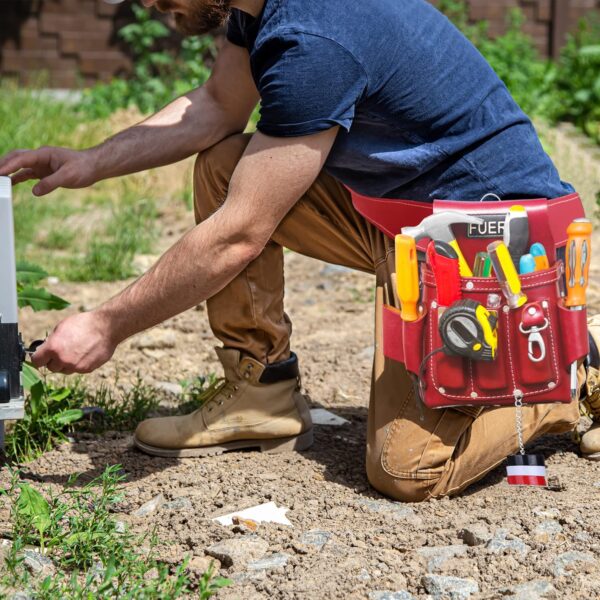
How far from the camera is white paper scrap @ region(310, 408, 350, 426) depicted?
3.33m

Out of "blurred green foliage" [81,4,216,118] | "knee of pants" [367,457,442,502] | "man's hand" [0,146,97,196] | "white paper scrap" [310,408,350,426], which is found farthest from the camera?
"blurred green foliage" [81,4,216,118]

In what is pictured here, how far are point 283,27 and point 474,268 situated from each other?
0.77 meters

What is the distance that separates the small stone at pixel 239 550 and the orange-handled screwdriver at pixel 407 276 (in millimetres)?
687

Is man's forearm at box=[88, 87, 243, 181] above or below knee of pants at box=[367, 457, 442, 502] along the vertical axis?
above

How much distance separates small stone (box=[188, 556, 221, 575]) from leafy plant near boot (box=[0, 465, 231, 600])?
0.08ft

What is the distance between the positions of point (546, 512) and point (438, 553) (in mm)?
344

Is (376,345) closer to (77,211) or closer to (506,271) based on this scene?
(506,271)

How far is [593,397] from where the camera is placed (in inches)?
118

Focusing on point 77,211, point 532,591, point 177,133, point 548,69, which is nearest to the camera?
point 532,591

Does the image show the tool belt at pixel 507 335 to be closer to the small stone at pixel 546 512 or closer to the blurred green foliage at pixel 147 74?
the small stone at pixel 546 512

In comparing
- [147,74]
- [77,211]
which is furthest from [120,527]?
[147,74]

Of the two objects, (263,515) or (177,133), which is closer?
(263,515)

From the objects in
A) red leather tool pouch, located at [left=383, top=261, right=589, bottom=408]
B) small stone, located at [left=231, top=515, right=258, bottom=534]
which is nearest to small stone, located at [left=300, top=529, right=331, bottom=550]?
small stone, located at [left=231, top=515, right=258, bottom=534]

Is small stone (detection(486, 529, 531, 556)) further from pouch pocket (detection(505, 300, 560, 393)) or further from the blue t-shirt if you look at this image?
the blue t-shirt
